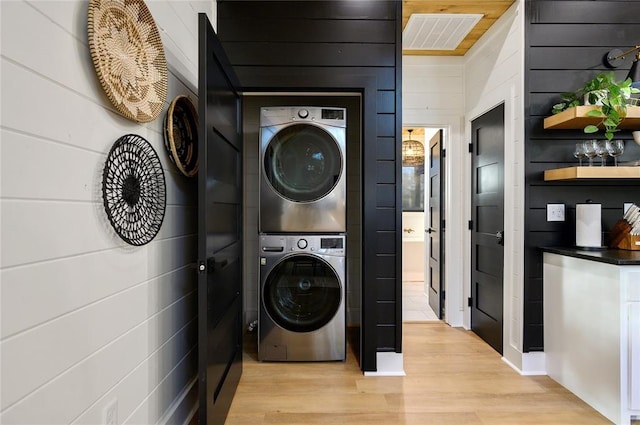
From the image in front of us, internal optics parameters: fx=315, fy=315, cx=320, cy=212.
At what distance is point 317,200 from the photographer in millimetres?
2344

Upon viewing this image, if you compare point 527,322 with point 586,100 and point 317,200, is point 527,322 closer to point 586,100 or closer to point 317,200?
point 586,100

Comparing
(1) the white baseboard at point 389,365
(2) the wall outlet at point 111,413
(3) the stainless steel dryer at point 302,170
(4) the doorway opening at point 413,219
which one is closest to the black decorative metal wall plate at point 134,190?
(2) the wall outlet at point 111,413

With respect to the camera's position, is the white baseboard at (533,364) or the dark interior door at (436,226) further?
the dark interior door at (436,226)

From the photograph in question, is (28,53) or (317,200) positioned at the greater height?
(28,53)

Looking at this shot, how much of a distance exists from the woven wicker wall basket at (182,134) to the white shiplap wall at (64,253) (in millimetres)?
91

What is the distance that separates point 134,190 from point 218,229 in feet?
1.55

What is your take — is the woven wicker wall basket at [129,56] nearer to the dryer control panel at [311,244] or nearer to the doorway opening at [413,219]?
the dryer control panel at [311,244]

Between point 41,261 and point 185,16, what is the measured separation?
4.94 feet

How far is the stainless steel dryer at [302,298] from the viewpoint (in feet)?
7.71

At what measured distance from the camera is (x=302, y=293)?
240 cm

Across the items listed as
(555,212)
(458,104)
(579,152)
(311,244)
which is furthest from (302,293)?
(458,104)

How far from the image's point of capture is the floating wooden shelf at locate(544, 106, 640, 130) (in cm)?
197

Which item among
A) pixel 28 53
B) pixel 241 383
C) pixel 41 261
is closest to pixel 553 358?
pixel 241 383

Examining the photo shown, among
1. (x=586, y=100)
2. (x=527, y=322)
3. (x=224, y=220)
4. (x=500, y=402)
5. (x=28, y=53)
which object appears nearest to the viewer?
(x=28, y=53)
